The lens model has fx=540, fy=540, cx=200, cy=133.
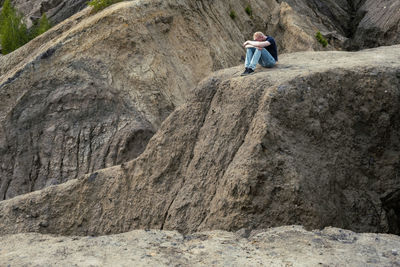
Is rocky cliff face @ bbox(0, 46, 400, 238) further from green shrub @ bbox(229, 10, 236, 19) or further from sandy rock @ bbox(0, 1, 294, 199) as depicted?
green shrub @ bbox(229, 10, 236, 19)

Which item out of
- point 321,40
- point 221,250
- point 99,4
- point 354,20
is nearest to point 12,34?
point 99,4

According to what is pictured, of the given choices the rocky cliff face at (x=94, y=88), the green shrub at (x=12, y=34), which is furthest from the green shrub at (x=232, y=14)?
the green shrub at (x=12, y=34)

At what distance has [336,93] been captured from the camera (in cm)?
1211

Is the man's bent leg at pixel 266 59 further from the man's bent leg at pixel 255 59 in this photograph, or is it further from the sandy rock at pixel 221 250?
the sandy rock at pixel 221 250

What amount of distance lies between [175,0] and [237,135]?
464 inches

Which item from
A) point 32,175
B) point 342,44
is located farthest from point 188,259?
point 342,44

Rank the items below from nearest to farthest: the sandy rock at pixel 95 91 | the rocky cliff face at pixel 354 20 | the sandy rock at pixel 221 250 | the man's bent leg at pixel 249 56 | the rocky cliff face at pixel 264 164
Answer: the sandy rock at pixel 221 250
the rocky cliff face at pixel 264 164
the man's bent leg at pixel 249 56
the sandy rock at pixel 95 91
the rocky cliff face at pixel 354 20

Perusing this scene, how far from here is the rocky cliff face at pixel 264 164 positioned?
1095 cm

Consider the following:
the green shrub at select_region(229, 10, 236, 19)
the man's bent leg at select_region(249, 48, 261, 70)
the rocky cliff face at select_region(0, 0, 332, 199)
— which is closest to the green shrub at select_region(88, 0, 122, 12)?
the rocky cliff face at select_region(0, 0, 332, 199)

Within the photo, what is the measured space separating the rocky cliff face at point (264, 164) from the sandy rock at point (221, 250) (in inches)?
42.3

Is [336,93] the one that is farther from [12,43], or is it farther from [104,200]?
[12,43]

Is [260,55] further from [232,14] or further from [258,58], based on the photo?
[232,14]

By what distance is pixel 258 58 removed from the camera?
1366cm

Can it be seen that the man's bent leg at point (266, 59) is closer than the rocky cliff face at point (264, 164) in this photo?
No
